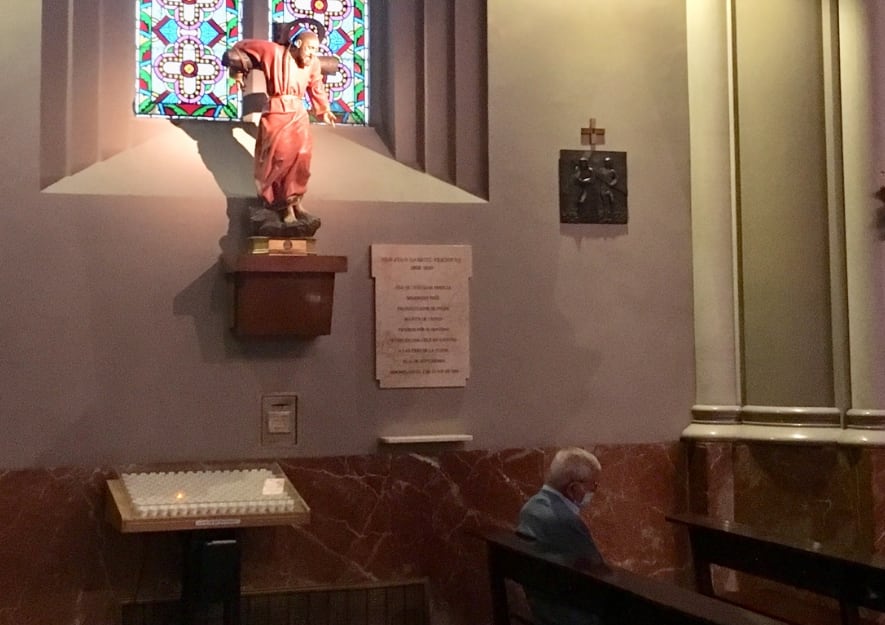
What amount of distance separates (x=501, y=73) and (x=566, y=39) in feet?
1.33

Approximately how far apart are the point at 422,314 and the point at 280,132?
112 cm

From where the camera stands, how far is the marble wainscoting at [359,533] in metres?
4.89

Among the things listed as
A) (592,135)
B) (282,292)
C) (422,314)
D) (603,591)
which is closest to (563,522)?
(603,591)

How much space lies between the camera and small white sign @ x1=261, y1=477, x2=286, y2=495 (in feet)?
15.0

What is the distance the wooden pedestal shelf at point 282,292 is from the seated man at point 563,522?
Answer: 52.8 inches

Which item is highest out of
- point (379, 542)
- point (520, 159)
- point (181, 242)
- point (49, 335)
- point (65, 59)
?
point (65, 59)

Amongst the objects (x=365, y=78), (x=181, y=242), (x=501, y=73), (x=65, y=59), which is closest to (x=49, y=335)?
(x=181, y=242)

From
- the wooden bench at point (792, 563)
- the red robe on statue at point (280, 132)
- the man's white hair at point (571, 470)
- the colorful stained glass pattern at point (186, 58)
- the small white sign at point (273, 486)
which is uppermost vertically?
the colorful stained glass pattern at point (186, 58)

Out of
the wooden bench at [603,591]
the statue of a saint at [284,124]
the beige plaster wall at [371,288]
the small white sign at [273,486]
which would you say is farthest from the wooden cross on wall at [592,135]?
the small white sign at [273,486]

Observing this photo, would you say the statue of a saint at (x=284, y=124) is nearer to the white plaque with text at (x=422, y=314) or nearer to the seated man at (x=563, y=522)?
the white plaque with text at (x=422, y=314)

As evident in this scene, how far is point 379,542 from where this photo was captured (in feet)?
17.4

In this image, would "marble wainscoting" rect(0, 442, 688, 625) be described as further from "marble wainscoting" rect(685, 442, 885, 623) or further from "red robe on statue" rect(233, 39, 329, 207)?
"red robe on statue" rect(233, 39, 329, 207)

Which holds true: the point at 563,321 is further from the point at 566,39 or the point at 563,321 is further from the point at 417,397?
the point at 566,39

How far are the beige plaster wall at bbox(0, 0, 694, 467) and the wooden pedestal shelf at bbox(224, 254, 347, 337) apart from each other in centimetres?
23
